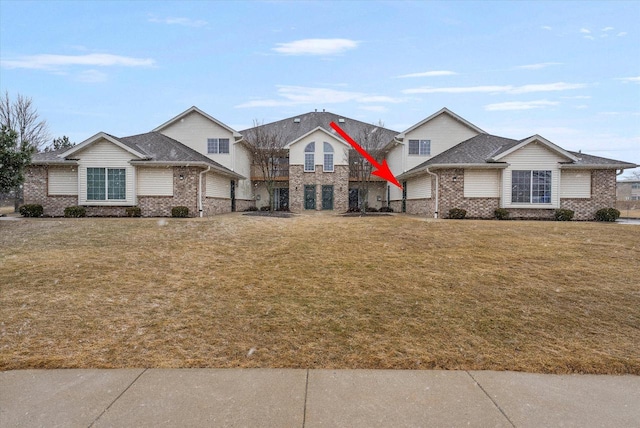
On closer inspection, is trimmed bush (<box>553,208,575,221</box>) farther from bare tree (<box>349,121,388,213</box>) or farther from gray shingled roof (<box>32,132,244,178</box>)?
gray shingled roof (<box>32,132,244,178</box>)

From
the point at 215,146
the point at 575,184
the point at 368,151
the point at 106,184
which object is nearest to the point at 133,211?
the point at 106,184

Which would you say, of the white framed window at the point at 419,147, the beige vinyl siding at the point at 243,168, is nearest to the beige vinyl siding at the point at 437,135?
the white framed window at the point at 419,147

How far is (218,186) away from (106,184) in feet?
20.3

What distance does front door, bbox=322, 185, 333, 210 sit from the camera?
2833cm

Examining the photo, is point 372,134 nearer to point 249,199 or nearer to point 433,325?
point 249,199

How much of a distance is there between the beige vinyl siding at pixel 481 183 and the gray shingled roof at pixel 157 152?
14.4 meters

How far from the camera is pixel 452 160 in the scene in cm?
1978

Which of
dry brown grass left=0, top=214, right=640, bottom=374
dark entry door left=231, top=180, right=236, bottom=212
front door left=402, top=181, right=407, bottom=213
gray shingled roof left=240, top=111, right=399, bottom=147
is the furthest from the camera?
gray shingled roof left=240, top=111, right=399, bottom=147

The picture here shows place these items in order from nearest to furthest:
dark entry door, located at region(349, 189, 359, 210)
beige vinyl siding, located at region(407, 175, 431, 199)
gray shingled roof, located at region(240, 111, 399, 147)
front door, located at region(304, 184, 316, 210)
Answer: beige vinyl siding, located at region(407, 175, 431, 199) < front door, located at region(304, 184, 316, 210) < dark entry door, located at region(349, 189, 359, 210) < gray shingled roof, located at region(240, 111, 399, 147)

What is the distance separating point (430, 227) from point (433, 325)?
833 cm

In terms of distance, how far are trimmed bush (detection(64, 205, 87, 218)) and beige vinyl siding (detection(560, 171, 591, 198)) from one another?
86.0ft

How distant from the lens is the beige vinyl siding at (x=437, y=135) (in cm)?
2398

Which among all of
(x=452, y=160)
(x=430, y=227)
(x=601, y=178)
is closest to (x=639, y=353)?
(x=430, y=227)

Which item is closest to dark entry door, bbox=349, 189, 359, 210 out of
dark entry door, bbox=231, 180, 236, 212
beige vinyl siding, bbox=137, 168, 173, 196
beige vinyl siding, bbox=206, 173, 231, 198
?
dark entry door, bbox=231, 180, 236, 212
